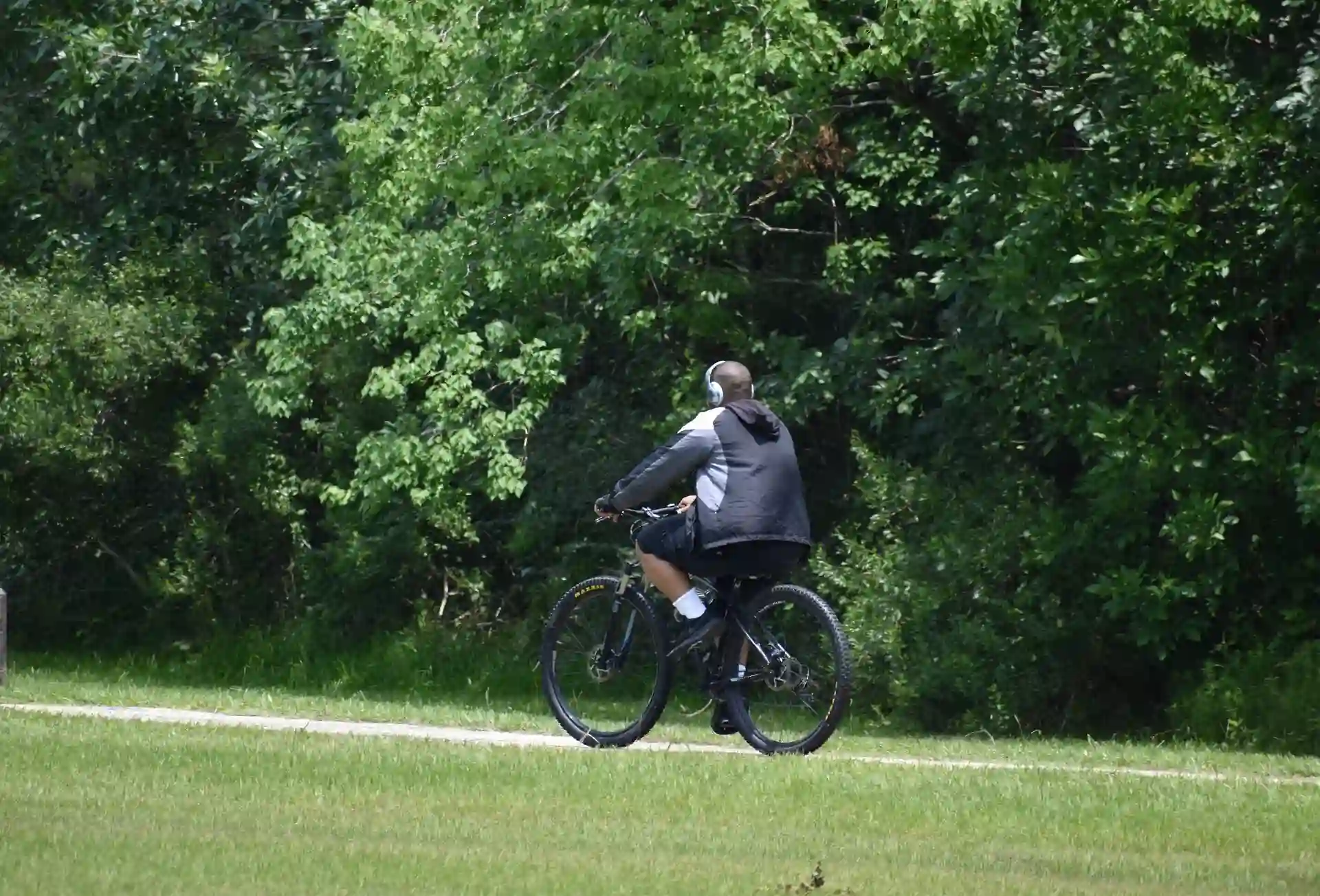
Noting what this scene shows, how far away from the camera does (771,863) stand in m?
8.55

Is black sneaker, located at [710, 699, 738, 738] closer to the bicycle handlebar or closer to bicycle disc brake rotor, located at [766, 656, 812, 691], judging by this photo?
bicycle disc brake rotor, located at [766, 656, 812, 691]

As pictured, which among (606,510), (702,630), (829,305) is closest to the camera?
(702,630)

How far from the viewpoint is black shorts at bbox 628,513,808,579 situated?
1199 centimetres

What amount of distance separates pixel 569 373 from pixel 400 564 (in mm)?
2805

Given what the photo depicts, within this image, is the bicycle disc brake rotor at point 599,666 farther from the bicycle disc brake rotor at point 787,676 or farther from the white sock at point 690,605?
the bicycle disc brake rotor at point 787,676

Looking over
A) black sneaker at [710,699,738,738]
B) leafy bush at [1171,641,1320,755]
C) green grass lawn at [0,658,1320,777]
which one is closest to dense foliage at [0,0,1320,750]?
leafy bush at [1171,641,1320,755]

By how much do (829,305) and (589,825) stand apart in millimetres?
11619

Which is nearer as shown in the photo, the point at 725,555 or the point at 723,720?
the point at 725,555

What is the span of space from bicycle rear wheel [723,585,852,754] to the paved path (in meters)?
0.15

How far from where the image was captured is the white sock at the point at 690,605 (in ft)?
39.8

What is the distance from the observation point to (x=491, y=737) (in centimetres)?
1319

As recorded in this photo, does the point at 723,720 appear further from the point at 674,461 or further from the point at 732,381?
the point at 732,381

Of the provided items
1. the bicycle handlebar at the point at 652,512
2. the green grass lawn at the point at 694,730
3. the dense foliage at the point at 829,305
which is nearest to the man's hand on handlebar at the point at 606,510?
the bicycle handlebar at the point at 652,512

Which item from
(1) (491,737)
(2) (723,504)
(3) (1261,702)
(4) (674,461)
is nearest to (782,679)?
(2) (723,504)
